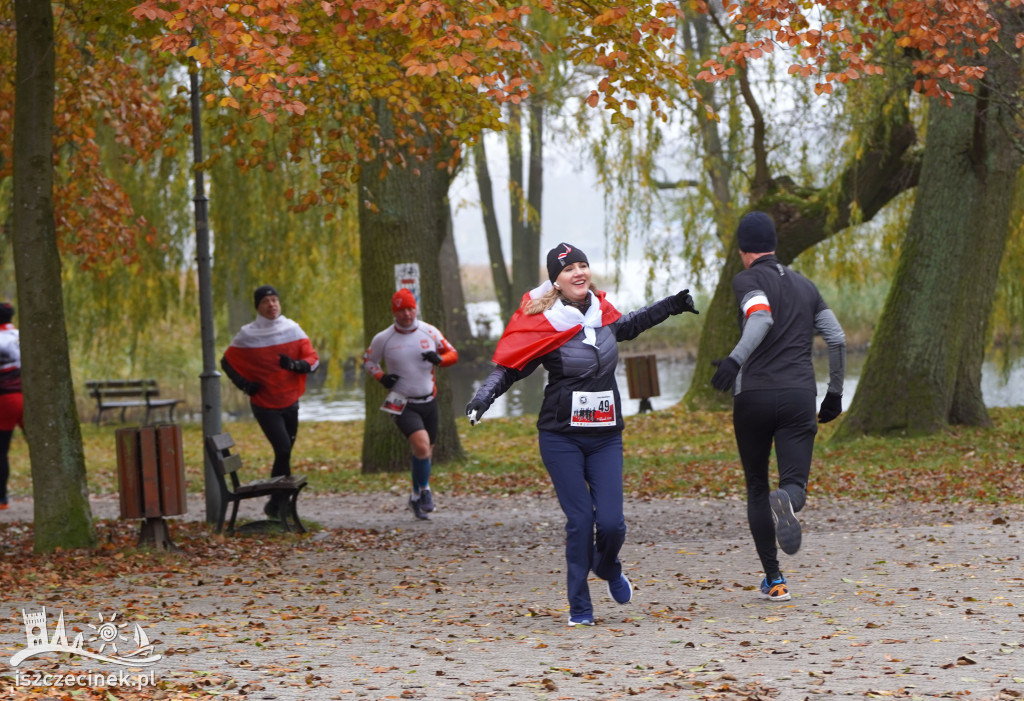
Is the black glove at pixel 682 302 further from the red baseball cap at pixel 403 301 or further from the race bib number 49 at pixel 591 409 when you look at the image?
the red baseball cap at pixel 403 301

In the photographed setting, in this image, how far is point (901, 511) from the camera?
10.8 metres

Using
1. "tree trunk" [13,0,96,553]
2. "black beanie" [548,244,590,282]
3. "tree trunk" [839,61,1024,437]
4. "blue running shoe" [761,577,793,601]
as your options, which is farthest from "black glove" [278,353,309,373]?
"tree trunk" [839,61,1024,437]

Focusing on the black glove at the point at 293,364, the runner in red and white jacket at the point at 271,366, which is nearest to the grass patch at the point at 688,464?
the runner in red and white jacket at the point at 271,366

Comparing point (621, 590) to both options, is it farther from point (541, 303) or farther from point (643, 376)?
point (643, 376)

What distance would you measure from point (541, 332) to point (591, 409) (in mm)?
460

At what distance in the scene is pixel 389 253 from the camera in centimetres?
1460

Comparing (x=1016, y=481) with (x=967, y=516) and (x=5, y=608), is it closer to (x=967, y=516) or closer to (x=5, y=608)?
(x=967, y=516)

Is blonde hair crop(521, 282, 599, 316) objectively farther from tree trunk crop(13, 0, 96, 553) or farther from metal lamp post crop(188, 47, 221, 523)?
metal lamp post crop(188, 47, 221, 523)

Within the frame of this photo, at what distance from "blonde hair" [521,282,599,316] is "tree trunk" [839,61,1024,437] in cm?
957

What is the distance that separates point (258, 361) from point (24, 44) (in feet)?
10.3

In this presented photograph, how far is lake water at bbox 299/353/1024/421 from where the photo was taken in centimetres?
2625

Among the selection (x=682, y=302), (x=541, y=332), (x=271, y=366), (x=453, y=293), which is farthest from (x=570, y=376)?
(x=453, y=293)

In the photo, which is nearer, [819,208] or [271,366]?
[271,366]

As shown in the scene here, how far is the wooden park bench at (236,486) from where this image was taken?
10.4 metres
